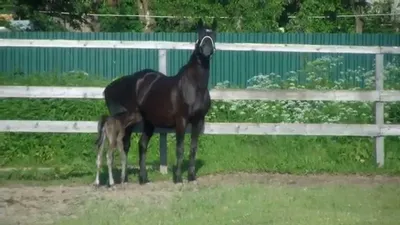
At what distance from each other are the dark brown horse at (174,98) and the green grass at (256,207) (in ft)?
3.61

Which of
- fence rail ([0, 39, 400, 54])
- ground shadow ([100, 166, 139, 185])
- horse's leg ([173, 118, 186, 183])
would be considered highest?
fence rail ([0, 39, 400, 54])

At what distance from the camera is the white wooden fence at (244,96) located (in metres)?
14.4

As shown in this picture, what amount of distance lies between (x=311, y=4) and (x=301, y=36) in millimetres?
6957

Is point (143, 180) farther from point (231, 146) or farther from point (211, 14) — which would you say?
point (211, 14)

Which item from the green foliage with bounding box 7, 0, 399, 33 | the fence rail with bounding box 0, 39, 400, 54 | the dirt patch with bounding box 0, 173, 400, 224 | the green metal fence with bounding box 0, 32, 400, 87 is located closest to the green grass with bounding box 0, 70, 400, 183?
the dirt patch with bounding box 0, 173, 400, 224

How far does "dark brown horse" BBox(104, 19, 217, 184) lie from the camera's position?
1348 centimetres

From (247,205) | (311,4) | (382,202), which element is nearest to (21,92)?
(247,205)

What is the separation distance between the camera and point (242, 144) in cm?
1578

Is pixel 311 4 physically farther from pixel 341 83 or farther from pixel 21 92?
pixel 21 92

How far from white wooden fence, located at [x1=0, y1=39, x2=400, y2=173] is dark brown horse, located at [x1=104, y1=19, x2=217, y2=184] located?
52cm

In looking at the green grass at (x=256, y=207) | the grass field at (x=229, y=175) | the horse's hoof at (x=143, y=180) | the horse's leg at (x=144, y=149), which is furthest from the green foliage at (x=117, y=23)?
the green grass at (x=256, y=207)

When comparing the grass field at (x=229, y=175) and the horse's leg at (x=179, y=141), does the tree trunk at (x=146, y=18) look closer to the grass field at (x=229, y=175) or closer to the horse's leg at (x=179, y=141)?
the grass field at (x=229, y=175)

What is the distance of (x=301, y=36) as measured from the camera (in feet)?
90.7

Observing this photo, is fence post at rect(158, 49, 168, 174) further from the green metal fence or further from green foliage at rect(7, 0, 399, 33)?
green foliage at rect(7, 0, 399, 33)
